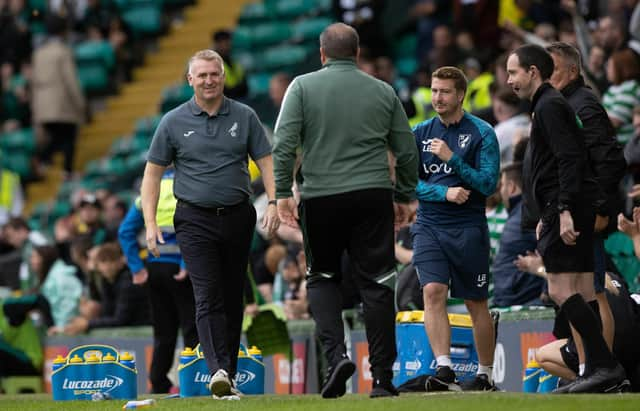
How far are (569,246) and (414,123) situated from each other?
6279mm

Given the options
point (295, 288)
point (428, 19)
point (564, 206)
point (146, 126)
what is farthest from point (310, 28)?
point (564, 206)

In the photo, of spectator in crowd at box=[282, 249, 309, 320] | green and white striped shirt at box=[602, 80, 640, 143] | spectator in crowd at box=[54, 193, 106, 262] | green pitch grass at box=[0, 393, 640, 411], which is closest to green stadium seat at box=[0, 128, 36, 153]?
spectator in crowd at box=[54, 193, 106, 262]

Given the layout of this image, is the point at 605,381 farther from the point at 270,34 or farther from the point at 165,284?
the point at 270,34

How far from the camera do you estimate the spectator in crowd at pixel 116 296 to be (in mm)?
15727

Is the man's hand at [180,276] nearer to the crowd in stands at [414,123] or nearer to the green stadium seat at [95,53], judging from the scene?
the crowd in stands at [414,123]

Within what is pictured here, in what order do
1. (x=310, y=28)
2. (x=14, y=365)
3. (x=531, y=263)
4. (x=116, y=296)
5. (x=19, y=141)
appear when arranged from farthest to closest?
1. (x=19, y=141)
2. (x=310, y=28)
3. (x=14, y=365)
4. (x=116, y=296)
5. (x=531, y=263)

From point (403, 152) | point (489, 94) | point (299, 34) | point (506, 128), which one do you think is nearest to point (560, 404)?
point (403, 152)

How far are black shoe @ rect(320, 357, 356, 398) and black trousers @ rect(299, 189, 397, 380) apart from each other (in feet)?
0.33

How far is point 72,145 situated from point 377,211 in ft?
50.9

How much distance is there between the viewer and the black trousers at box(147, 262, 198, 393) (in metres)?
11.9

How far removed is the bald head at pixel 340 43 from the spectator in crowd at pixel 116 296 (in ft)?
22.6

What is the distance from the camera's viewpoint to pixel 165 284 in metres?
12.0

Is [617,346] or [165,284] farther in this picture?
[165,284]

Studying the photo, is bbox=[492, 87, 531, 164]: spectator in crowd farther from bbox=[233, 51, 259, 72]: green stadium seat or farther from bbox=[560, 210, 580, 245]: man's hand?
bbox=[233, 51, 259, 72]: green stadium seat
